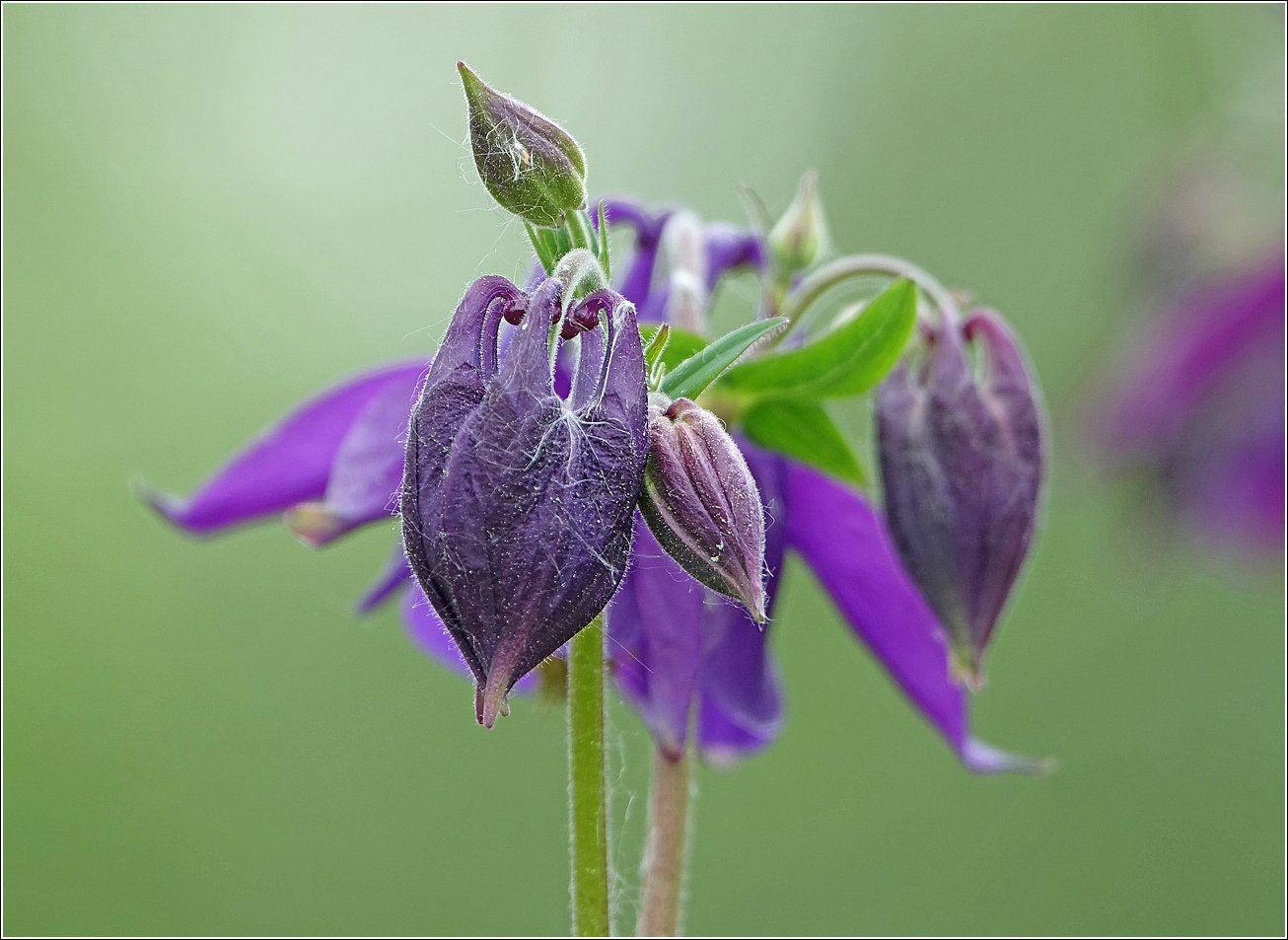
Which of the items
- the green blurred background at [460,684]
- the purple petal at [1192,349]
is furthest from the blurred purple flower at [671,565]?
the green blurred background at [460,684]

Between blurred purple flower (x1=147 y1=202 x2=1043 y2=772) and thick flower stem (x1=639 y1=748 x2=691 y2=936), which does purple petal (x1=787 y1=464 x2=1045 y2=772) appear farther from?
thick flower stem (x1=639 y1=748 x2=691 y2=936)

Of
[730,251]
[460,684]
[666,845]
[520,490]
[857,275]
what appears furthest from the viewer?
[460,684]

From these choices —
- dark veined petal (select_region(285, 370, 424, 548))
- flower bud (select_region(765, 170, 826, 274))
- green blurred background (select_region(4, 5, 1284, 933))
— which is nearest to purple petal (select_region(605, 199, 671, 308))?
flower bud (select_region(765, 170, 826, 274))

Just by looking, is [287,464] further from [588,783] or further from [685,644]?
[588,783]

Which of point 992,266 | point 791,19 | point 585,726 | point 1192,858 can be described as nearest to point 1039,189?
point 992,266

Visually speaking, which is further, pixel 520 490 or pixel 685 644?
pixel 685 644

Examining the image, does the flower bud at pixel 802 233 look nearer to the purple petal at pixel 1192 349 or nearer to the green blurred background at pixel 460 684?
the purple petal at pixel 1192 349

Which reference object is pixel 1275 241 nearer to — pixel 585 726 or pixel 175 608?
pixel 585 726

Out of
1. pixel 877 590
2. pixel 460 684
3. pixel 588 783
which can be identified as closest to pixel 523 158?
pixel 588 783
